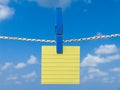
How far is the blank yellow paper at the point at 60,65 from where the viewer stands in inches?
93.0

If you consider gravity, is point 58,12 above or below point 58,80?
above

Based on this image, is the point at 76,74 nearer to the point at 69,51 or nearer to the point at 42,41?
the point at 69,51

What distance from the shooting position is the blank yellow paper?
236cm

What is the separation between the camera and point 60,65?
238 centimetres

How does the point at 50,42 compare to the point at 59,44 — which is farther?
the point at 50,42

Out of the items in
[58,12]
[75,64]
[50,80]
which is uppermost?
[58,12]

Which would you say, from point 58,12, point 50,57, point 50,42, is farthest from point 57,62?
point 58,12

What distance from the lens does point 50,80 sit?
2381 mm

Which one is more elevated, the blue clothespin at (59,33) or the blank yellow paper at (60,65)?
the blue clothespin at (59,33)

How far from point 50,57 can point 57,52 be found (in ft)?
0.29

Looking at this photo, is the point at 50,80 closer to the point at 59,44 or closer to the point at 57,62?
the point at 57,62

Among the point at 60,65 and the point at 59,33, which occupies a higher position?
the point at 59,33

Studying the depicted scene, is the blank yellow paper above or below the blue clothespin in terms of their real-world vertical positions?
below

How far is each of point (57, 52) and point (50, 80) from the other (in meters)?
0.29
